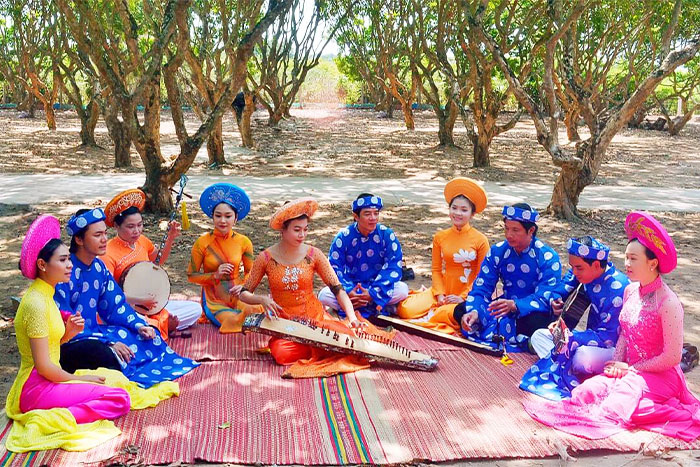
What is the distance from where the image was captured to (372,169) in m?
14.6

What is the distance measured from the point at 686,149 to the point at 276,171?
12.7 meters

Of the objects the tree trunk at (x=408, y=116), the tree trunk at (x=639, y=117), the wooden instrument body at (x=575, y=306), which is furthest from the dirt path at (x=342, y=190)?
the tree trunk at (x=639, y=117)

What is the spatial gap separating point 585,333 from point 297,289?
2.05 metres

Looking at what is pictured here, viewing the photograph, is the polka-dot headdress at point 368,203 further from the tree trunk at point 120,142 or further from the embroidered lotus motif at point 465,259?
the tree trunk at point 120,142

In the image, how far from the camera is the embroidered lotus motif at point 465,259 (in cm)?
580

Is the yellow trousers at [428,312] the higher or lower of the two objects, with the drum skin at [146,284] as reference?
lower

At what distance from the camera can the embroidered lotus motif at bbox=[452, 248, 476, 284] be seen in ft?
19.0

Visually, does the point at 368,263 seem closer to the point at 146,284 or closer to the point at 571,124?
the point at 146,284

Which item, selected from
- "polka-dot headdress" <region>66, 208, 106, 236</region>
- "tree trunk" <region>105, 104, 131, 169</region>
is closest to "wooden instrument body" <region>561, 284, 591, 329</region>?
"polka-dot headdress" <region>66, 208, 106, 236</region>

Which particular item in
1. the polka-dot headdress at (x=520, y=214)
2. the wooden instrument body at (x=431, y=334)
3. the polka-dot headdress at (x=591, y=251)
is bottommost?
the wooden instrument body at (x=431, y=334)

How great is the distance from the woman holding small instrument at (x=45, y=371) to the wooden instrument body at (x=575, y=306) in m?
3.00

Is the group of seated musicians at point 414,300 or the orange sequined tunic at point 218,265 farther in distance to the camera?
the orange sequined tunic at point 218,265

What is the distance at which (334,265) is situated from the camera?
6.05m

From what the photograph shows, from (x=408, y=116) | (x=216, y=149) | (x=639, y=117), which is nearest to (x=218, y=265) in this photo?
(x=216, y=149)
